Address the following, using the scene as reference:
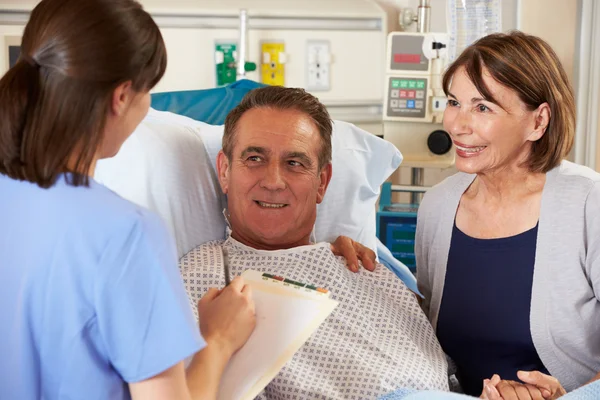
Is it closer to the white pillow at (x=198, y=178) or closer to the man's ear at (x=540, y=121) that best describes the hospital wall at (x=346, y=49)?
the white pillow at (x=198, y=178)

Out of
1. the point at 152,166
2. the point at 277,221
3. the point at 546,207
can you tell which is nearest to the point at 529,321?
the point at 546,207

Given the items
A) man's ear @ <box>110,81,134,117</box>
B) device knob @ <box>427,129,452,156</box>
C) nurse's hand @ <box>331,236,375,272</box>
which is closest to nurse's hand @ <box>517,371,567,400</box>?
nurse's hand @ <box>331,236,375,272</box>

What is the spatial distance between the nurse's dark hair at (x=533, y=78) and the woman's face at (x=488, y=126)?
0.02 m

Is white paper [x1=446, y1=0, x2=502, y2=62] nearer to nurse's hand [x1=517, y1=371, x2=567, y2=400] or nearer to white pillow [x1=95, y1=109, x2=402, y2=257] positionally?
white pillow [x1=95, y1=109, x2=402, y2=257]

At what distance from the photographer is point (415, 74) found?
3096mm

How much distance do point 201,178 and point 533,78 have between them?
Answer: 850 mm

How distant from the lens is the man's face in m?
1.69

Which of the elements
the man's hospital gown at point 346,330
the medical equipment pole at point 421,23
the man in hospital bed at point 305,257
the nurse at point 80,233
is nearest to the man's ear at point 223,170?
the man in hospital bed at point 305,257

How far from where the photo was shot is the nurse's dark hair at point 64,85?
811mm

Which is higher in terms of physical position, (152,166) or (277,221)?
(152,166)

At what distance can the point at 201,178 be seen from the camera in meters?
1.86

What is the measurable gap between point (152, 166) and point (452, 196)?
758 millimetres

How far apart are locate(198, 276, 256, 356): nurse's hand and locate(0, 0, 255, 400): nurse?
20 cm

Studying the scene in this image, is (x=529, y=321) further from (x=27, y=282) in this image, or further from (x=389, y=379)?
(x=27, y=282)
